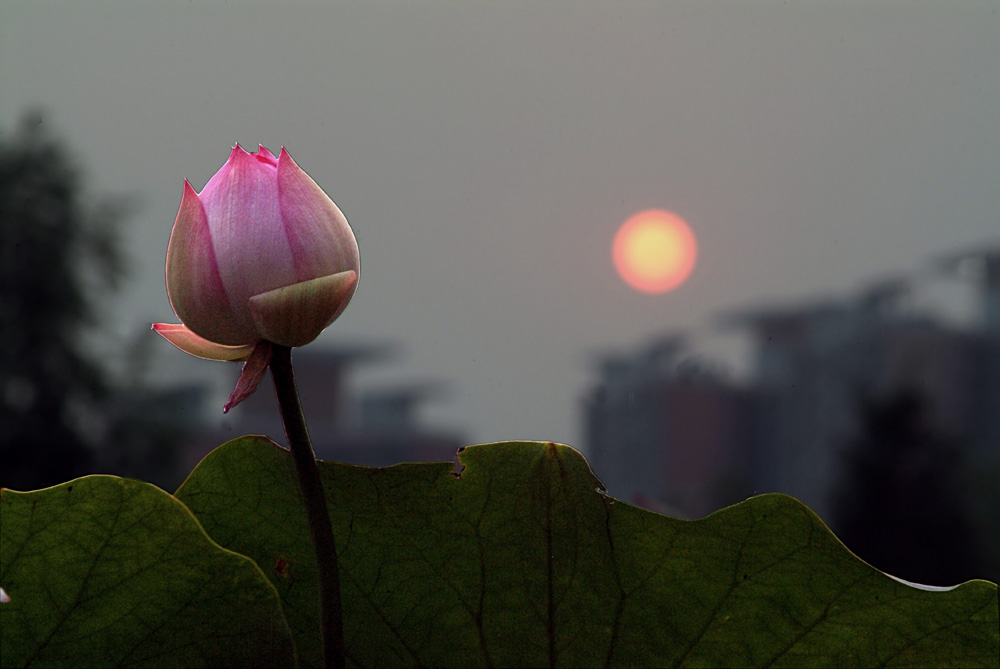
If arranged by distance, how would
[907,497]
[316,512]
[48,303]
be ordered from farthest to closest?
[907,497] < [48,303] < [316,512]

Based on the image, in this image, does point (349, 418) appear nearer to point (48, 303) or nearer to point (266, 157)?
point (48, 303)

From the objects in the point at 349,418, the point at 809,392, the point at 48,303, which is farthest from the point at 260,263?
the point at 809,392

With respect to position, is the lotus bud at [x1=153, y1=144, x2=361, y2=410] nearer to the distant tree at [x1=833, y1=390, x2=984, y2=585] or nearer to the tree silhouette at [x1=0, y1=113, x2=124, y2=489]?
the tree silhouette at [x1=0, y1=113, x2=124, y2=489]

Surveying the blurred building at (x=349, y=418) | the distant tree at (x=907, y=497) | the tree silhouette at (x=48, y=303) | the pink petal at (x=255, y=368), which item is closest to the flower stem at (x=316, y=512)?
the pink petal at (x=255, y=368)

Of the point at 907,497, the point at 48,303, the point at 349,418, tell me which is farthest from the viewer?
the point at 349,418

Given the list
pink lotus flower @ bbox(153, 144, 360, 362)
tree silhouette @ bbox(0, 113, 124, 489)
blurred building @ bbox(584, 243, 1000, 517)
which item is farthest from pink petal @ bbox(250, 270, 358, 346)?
blurred building @ bbox(584, 243, 1000, 517)

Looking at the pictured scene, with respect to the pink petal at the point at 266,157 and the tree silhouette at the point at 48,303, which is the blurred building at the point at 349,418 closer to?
the tree silhouette at the point at 48,303
